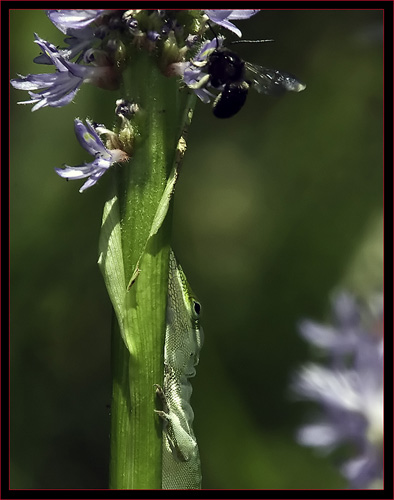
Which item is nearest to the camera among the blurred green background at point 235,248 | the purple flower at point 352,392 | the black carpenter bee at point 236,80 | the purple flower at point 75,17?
the purple flower at point 75,17

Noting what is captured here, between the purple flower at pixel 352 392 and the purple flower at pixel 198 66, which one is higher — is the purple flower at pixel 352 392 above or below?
below

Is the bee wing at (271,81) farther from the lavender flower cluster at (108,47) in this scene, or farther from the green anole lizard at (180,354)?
the green anole lizard at (180,354)

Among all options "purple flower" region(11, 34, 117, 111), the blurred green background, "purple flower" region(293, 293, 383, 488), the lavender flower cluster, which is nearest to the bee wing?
the lavender flower cluster

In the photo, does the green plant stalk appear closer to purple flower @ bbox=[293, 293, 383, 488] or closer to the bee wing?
the bee wing

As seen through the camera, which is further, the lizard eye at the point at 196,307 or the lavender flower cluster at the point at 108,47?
the lizard eye at the point at 196,307

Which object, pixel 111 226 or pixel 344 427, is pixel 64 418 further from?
pixel 111 226

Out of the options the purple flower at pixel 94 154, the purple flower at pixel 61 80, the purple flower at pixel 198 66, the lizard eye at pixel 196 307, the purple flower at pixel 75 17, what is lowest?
the lizard eye at pixel 196 307

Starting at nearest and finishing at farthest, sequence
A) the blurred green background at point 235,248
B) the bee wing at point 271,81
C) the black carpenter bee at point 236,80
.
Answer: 1. the black carpenter bee at point 236,80
2. the bee wing at point 271,81
3. the blurred green background at point 235,248

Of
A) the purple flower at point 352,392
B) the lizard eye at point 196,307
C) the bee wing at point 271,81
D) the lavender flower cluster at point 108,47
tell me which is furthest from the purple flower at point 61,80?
the purple flower at point 352,392
